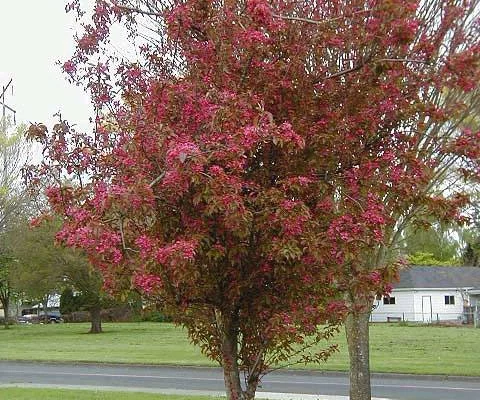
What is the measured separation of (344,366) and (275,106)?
15955 mm

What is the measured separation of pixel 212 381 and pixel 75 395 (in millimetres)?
4387

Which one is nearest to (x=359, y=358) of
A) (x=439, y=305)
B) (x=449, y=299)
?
(x=439, y=305)

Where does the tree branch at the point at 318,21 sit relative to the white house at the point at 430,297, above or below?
above

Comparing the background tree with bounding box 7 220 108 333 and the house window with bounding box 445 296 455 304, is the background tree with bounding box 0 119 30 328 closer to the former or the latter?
the background tree with bounding box 7 220 108 333

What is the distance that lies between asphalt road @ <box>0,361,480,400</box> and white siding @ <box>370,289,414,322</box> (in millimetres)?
41174

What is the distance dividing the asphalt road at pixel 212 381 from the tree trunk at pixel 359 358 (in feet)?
15.9

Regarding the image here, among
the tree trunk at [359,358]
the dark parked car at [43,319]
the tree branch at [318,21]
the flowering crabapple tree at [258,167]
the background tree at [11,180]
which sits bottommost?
the dark parked car at [43,319]

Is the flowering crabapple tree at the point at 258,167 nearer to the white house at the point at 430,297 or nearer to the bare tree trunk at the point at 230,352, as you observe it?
the bare tree trunk at the point at 230,352

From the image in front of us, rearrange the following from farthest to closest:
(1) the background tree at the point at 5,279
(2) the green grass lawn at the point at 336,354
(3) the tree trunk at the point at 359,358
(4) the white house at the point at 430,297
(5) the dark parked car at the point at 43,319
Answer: (5) the dark parked car at the point at 43,319, (4) the white house at the point at 430,297, (1) the background tree at the point at 5,279, (2) the green grass lawn at the point at 336,354, (3) the tree trunk at the point at 359,358

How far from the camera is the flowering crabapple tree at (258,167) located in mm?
4785

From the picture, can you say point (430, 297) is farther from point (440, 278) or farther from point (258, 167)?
point (258, 167)

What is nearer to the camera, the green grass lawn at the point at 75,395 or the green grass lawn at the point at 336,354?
the green grass lawn at the point at 75,395

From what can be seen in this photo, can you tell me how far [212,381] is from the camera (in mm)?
17531

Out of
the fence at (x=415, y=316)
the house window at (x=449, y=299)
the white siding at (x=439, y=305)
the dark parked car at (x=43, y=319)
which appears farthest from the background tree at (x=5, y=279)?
the house window at (x=449, y=299)
